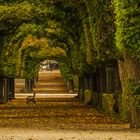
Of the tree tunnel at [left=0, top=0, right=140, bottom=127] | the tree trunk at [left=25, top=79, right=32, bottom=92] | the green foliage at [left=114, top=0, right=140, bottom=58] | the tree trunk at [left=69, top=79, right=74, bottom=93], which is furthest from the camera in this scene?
the tree trunk at [left=25, top=79, right=32, bottom=92]

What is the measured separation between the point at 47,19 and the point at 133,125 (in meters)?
18.0

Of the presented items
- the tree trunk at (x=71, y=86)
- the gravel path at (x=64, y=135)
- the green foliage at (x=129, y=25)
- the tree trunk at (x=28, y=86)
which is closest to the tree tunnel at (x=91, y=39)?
the green foliage at (x=129, y=25)

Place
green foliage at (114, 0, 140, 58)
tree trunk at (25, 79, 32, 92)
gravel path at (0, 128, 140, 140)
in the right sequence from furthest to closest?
tree trunk at (25, 79, 32, 92) → gravel path at (0, 128, 140, 140) → green foliage at (114, 0, 140, 58)

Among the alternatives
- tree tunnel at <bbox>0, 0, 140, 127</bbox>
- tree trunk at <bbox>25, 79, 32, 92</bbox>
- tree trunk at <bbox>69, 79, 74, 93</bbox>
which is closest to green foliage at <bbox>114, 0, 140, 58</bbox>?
tree tunnel at <bbox>0, 0, 140, 127</bbox>

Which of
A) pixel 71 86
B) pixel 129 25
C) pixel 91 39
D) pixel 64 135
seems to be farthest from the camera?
pixel 71 86

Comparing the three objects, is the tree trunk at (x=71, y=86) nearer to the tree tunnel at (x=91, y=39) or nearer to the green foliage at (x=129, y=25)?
the tree tunnel at (x=91, y=39)

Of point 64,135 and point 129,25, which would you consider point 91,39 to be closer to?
point 64,135

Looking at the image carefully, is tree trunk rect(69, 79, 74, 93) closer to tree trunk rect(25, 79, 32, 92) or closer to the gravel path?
tree trunk rect(25, 79, 32, 92)

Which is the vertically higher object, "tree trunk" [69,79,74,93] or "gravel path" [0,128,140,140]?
"tree trunk" [69,79,74,93]

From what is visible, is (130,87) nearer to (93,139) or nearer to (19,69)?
(93,139)

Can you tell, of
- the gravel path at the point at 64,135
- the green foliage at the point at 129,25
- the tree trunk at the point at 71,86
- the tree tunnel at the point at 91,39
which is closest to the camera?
the green foliage at the point at 129,25

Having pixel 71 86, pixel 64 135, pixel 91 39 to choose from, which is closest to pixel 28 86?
pixel 71 86

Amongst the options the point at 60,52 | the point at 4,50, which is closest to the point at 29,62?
the point at 60,52

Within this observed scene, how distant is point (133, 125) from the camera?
23.3 m
